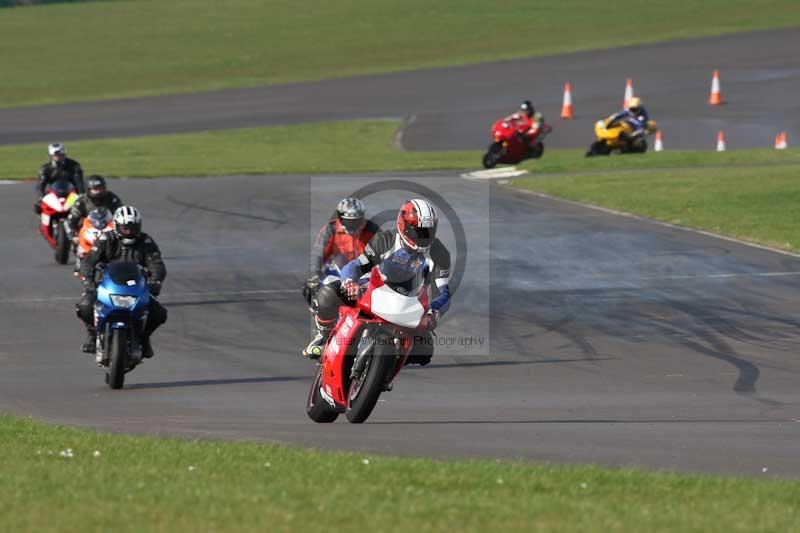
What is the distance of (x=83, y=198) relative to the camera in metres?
20.5

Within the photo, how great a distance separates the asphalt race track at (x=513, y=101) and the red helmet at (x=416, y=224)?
27088 millimetres

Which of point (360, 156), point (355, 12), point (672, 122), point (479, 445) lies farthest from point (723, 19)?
point (479, 445)

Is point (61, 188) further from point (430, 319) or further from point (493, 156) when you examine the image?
point (430, 319)

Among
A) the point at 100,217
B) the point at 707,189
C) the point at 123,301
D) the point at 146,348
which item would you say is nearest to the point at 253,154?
the point at 707,189

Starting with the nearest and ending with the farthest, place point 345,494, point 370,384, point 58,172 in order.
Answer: point 345,494 → point 370,384 → point 58,172

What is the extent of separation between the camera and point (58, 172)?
78.5ft

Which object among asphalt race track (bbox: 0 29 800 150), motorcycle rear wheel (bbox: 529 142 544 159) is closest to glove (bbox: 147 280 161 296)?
motorcycle rear wheel (bbox: 529 142 544 159)

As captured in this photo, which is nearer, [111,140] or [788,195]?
[788,195]

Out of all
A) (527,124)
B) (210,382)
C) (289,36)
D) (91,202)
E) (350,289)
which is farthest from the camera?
(289,36)

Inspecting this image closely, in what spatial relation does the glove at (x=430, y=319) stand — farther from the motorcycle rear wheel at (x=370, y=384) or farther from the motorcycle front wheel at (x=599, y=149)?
the motorcycle front wheel at (x=599, y=149)

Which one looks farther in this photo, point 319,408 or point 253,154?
point 253,154

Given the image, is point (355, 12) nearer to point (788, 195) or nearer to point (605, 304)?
point (788, 195)

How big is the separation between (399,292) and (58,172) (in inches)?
542

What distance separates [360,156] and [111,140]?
769 centimetres
